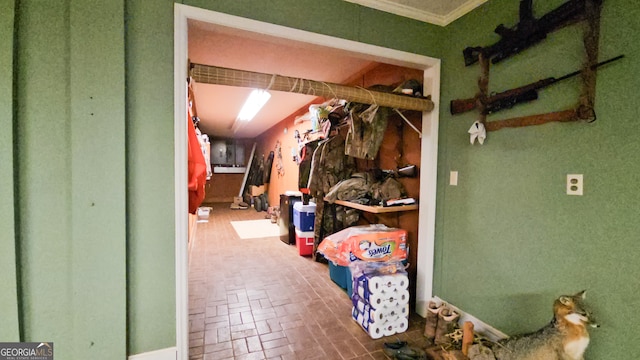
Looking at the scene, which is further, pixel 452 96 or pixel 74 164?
pixel 452 96

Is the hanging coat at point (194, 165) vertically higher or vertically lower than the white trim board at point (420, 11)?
lower

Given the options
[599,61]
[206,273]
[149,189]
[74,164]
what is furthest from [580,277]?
[206,273]

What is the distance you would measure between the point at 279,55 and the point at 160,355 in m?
2.84

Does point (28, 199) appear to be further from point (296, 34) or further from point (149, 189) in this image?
point (296, 34)

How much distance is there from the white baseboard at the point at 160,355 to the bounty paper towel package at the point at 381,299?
1.37 m

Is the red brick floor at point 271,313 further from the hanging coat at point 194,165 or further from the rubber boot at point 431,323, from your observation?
the hanging coat at point 194,165

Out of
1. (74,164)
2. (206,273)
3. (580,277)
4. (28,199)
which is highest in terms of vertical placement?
(74,164)

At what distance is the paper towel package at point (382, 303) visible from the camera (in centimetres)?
202

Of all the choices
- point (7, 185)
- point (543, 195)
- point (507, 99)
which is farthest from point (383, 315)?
point (7, 185)

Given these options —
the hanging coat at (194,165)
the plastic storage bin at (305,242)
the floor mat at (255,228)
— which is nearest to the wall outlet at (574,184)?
the hanging coat at (194,165)

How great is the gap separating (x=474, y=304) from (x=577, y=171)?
1.19m

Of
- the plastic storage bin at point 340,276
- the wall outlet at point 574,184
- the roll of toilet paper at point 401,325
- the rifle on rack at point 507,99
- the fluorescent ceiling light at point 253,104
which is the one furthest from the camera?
the fluorescent ceiling light at point 253,104

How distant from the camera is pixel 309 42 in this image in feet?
6.05

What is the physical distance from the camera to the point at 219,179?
1046 centimetres
